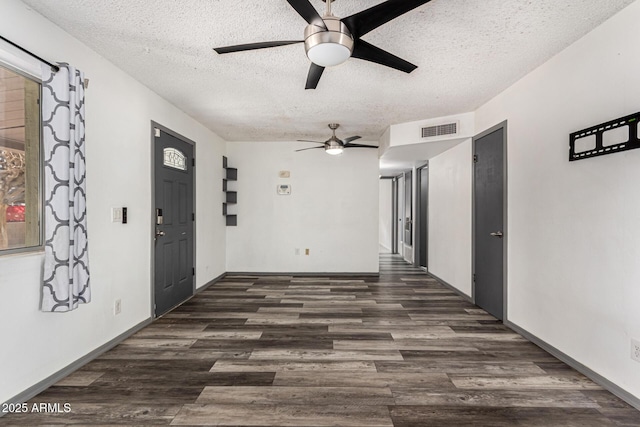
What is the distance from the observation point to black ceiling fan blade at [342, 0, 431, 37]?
1.60m

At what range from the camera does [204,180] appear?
4.96 meters

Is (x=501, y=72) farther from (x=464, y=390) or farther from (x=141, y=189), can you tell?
(x=141, y=189)

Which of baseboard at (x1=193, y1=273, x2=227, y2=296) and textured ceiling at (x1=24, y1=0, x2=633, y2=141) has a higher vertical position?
textured ceiling at (x1=24, y1=0, x2=633, y2=141)

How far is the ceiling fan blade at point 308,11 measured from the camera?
161 centimetres

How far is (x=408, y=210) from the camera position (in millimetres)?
7770

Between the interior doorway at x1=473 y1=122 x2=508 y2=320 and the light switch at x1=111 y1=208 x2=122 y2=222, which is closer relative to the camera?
the light switch at x1=111 y1=208 x2=122 y2=222

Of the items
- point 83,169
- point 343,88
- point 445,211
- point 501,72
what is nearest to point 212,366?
point 83,169

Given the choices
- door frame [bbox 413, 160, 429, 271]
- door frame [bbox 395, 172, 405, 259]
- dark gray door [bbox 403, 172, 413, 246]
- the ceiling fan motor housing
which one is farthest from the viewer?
door frame [bbox 395, 172, 405, 259]

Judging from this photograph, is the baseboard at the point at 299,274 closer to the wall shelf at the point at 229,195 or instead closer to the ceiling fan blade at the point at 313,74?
the wall shelf at the point at 229,195

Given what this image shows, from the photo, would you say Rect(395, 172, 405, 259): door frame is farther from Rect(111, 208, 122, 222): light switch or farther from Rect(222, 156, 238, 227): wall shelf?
Rect(111, 208, 122, 222): light switch

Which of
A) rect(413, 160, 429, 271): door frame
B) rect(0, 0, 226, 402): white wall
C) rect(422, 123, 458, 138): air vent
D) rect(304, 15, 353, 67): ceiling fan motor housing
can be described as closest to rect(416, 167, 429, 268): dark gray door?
rect(413, 160, 429, 271): door frame

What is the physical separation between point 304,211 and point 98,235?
3739 mm

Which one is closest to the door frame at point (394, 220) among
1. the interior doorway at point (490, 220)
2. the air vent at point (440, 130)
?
the air vent at point (440, 130)

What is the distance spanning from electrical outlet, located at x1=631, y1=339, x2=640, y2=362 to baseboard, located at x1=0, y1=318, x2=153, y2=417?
400 centimetres
